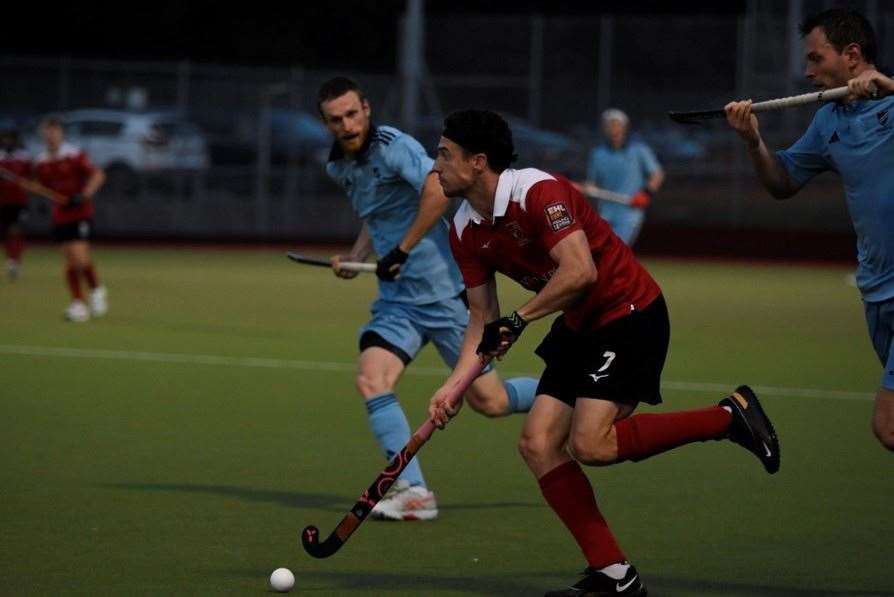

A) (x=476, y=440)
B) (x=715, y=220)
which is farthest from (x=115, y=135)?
(x=476, y=440)

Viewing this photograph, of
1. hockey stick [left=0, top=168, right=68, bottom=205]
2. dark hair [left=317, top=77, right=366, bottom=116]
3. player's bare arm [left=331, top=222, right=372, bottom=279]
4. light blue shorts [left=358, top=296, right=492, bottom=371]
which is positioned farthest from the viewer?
hockey stick [left=0, top=168, right=68, bottom=205]

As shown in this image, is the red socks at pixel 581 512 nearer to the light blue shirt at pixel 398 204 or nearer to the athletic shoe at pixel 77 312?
the light blue shirt at pixel 398 204

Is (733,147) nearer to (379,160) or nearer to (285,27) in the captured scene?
(285,27)

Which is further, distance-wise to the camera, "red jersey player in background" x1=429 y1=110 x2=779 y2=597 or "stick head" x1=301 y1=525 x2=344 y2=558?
"stick head" x1=301 y1=525 x2=344 y2=558

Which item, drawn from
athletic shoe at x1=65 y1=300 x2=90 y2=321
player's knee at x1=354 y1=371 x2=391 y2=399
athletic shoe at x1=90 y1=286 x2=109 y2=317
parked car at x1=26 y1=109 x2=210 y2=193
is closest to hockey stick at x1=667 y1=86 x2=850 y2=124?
player's knee at x1=354 y1=371 x2=391 y2=399

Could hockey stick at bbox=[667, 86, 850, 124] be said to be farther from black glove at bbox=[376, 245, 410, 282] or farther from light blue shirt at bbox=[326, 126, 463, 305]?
light blue shirt at bbox=[326, 126, 463, 305]

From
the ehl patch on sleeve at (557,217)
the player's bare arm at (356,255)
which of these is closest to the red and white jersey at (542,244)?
the ehl patch on sleeve at (557,217)

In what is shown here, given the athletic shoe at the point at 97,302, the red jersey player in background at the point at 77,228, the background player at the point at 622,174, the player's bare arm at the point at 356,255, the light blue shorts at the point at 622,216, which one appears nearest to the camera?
the player's bare arm at the point at 356,255

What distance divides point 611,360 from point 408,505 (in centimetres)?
153

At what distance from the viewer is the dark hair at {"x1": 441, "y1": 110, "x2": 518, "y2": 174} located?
17.9 feet

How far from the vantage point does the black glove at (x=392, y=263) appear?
274 inches

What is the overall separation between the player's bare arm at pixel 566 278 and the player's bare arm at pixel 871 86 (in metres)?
0.91

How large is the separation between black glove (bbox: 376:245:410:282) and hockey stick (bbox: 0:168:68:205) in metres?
8.40

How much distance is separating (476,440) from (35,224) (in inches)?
762
